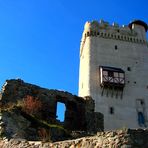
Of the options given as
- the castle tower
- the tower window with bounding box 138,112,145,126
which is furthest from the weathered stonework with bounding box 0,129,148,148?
the tower window with bounding box 138,112,145,126

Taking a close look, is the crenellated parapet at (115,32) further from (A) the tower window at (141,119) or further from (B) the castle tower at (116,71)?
(A) the tower window at (141,119)

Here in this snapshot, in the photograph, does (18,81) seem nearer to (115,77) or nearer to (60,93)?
(60,93)

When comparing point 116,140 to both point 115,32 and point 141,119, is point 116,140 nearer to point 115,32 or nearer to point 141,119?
point 141,119

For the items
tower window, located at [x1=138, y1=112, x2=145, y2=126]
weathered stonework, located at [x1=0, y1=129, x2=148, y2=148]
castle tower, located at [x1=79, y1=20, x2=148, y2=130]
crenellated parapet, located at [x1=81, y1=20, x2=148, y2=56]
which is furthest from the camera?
crenellated parapet, located at [x1=81, y1=20, x2=148, y2=56]

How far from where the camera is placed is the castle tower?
3781 cm

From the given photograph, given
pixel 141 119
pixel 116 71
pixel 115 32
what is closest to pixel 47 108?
pixel 141 119

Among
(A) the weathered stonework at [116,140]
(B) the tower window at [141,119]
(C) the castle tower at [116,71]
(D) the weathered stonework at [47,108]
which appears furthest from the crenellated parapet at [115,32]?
(A) the weathered stonework at [116,140]

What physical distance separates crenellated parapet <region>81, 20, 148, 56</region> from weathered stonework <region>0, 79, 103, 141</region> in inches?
956

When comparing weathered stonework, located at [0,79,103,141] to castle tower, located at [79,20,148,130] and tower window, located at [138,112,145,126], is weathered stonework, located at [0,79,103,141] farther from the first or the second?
tower window, located at [138,112,145,126]

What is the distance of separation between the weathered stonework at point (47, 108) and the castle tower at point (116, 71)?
15938 mm

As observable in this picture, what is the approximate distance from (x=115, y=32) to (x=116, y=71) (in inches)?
251

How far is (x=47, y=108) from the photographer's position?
725 inches

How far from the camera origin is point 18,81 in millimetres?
18250

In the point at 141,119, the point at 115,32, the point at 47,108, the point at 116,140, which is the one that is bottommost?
the point at 116,140
